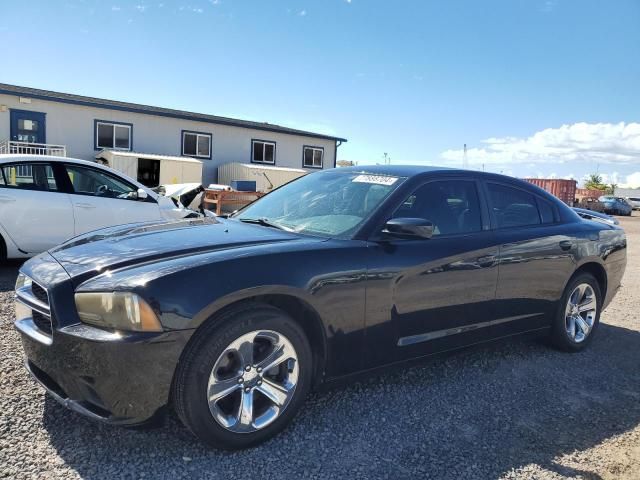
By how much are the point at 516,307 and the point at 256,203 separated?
7.22ft

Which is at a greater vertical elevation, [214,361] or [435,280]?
[435,280]

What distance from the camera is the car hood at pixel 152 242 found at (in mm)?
2611

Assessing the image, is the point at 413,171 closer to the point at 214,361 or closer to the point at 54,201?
the point at 214,361

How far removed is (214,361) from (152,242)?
0.86 metres

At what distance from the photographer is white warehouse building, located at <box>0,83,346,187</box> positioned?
16.1 metres

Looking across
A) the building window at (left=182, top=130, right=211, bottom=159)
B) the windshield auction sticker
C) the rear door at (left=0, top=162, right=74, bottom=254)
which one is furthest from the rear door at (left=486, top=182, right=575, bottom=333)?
the building window at (left=182, top=130, right=211, bottom=159)

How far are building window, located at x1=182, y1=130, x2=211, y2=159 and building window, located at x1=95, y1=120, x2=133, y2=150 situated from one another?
7.33 ft

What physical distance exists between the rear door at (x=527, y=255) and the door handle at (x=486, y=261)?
92mm

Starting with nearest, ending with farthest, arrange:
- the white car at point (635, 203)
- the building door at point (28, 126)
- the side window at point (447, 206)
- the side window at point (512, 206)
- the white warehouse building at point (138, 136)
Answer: the side window at point (447, 206) < the side window at point (512, 206) < the building door at point (28, 126) < the white warehouse building at point (138, 136) < the white car at point (635, 203)

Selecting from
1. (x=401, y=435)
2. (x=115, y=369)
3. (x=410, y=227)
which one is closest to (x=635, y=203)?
(x=410, y=227)

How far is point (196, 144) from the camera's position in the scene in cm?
2042

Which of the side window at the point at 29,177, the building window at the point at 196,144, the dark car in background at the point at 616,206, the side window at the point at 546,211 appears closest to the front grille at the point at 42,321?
the side window at the point at 546,211

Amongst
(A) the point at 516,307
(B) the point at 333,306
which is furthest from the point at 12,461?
(A) the point at 516,307

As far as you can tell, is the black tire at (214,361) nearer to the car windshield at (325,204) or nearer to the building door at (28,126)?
the car windshield at (325,204)
